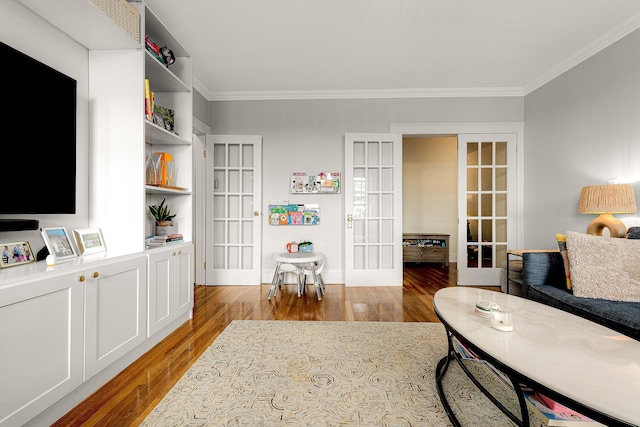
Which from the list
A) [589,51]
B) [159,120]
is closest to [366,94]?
[589,51]

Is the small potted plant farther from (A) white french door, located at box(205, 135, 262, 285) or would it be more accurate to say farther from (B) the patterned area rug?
(A) white french door, located at box(205, 135, 262, 285)

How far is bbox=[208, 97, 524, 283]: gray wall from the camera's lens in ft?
12.9

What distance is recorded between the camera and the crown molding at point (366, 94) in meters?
3.83

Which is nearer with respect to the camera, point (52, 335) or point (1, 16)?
point (52, 335)

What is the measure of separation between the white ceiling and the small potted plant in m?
1.66

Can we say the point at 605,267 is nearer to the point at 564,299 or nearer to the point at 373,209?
the point at 564,299

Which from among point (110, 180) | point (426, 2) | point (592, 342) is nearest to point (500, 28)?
point (426, 2)

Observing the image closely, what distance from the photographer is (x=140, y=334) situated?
1922 millimetres

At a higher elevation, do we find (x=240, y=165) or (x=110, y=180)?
(x=240, y=165)

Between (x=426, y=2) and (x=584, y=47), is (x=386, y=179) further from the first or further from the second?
(x=584, y=47)

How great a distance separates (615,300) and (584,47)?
8.49ft

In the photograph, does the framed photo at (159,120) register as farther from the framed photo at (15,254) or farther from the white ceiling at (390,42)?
the framed photo at (15,254)

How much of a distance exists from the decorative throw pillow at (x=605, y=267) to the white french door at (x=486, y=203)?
1.84 m

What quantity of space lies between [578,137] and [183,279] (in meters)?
4.26
